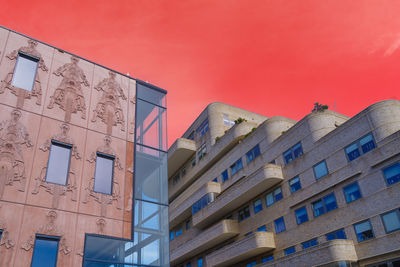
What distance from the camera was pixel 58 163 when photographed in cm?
1692

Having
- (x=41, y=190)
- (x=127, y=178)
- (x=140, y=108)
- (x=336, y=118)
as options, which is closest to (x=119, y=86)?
→ (x=140, y=108)

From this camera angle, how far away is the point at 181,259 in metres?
45.7

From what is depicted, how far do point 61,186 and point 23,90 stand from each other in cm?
530

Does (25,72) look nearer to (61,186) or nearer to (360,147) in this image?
(61,186)

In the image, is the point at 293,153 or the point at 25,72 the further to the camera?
the point at 293,153

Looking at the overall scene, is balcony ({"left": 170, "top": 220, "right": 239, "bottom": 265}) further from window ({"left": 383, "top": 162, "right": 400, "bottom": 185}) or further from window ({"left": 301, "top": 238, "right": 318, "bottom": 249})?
window ({"left": 383, "top": 162, "right": 400, "bottom": 185})

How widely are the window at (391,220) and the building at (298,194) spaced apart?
2.6 inches

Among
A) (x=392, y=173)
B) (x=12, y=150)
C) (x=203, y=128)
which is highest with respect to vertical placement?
(x=203, y=128)

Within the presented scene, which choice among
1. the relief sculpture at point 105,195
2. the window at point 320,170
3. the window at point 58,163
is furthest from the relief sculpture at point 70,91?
the window at point 320,170

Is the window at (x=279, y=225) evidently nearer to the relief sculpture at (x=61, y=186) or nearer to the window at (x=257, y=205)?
the window at (x=257, y=205)

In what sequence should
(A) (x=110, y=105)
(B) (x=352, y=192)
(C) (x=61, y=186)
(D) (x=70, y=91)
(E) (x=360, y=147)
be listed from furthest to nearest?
(E) (x=360, y=147) < (B) (x=352, y=192) < (A) (x=110, y=105) < (D) (x=70, y=91) < (C) (x=61, y=186)

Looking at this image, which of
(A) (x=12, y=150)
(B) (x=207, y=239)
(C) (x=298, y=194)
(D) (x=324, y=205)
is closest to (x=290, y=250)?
(C) (x=298, y=194)

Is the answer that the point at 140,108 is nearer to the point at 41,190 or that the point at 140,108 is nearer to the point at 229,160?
the point at 41,190

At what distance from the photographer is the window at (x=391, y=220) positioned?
2324 cm
